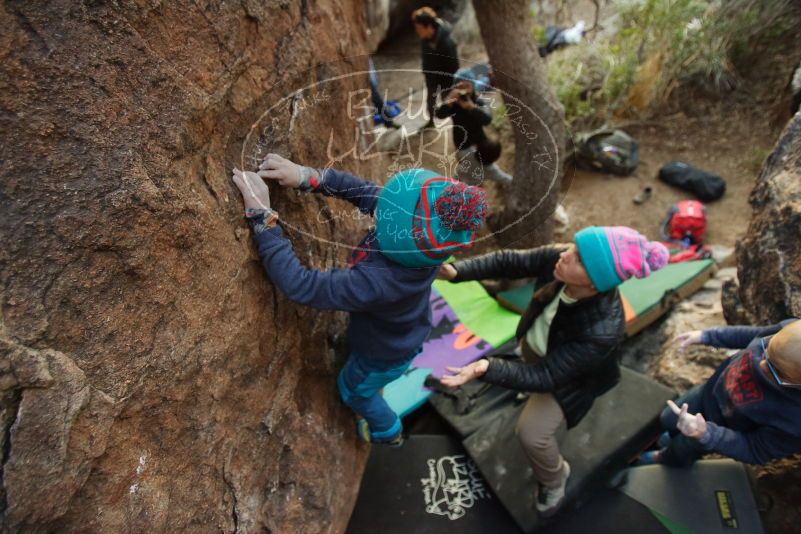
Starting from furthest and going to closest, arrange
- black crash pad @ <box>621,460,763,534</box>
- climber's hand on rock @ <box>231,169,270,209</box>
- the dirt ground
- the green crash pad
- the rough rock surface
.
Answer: the dirt ground → the green crash pad → the rough rock surface → black crash pad @ <box>621,460,763,534</box> → climber's hand on rock @ <box>231,169,270,209</box>

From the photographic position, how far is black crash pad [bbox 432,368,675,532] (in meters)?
2.19

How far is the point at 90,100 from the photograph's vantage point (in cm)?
98

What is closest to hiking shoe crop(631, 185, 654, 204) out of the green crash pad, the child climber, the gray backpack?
the gray backpack

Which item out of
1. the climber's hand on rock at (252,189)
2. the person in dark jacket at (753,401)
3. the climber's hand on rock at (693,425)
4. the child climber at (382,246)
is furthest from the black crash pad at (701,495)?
the climber's hand on rock at (252,189)

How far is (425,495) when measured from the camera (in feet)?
7.45

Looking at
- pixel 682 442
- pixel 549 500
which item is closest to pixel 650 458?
pixel 682 442

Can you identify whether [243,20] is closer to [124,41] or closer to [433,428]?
[124,41]

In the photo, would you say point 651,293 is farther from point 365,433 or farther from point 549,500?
point 365,433

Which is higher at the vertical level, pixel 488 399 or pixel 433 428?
pixel 488 399

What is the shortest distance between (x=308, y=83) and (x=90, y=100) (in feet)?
2.65

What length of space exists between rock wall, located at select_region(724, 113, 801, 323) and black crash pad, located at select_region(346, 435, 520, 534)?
159 cm

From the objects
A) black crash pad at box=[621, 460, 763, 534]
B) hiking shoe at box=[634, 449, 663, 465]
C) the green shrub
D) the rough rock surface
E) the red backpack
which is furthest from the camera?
the green shrub

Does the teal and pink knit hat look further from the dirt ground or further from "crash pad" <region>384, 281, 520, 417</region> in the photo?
the dirt ground

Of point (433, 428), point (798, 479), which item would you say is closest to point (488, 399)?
point (433, 428)
